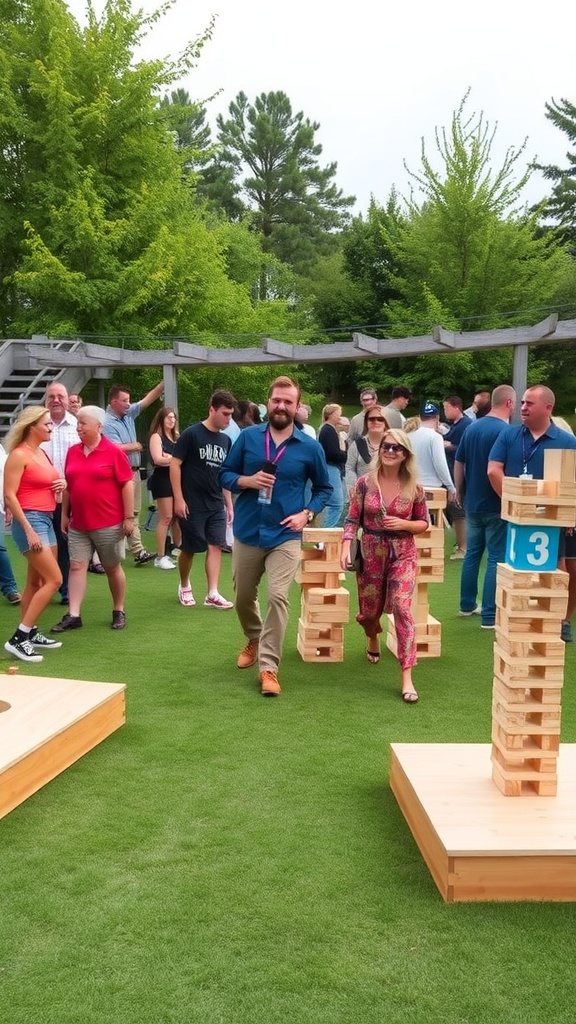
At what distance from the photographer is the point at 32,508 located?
6508 millimetres

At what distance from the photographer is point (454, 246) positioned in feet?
90.2

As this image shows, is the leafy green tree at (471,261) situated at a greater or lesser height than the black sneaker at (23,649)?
greater

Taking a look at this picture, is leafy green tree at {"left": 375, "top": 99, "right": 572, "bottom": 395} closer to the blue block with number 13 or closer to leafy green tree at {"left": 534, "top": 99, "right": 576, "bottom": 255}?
leafy green tree at {"left": 534, "top": 99, "right": 576, "bottom": 255}

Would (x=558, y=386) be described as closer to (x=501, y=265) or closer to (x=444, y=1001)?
(x=501, y=265)

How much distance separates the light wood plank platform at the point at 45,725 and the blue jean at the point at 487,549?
358 centimetres

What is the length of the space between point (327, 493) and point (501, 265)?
76.1 ft

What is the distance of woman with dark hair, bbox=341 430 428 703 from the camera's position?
5.54 metres

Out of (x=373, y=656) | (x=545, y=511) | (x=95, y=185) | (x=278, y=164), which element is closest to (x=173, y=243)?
(x=95, y=185)

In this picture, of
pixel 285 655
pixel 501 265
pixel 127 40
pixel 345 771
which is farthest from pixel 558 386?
pixel 345 771

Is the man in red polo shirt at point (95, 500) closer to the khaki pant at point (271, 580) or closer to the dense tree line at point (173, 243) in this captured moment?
the khaki pant at point (271, 580)

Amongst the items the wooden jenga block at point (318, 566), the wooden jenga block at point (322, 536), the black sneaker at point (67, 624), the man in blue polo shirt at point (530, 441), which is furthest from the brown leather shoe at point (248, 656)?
Result: the man in blue polo shirt at point (530, 441)

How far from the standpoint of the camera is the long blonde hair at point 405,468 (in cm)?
548

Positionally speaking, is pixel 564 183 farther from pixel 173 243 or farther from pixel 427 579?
pixel 427 579

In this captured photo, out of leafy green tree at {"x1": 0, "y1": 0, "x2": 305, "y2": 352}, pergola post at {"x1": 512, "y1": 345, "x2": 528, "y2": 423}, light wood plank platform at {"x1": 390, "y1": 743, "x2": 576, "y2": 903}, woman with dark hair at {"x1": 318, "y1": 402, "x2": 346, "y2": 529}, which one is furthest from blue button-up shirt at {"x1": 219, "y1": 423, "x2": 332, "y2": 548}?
leafy green tree at {"x1": 0, "y1": 0, "x2": 305, "y2": 352}
